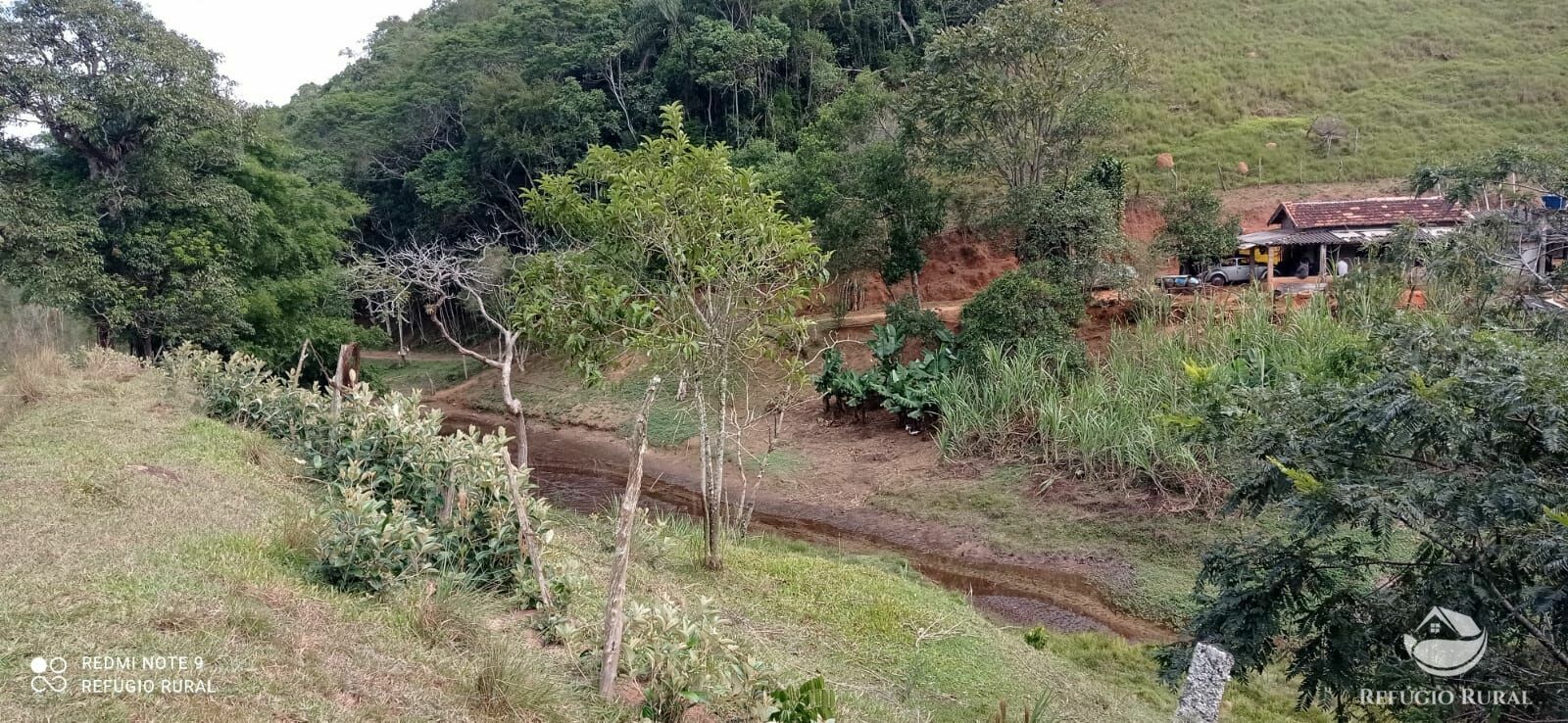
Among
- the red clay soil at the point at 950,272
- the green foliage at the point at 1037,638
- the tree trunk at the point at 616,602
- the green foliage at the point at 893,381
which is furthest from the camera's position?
the red clay soil at the point at 950,272

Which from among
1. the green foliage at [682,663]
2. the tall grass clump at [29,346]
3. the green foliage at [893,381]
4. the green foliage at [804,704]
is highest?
the tall grass clump at [29,346]

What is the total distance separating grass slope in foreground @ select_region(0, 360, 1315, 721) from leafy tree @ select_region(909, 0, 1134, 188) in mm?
11967

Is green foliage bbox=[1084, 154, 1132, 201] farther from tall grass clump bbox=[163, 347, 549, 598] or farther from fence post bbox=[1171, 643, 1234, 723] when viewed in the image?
fence post bbox=[1171, 643, 1234, 723]

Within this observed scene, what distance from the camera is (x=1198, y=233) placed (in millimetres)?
19672

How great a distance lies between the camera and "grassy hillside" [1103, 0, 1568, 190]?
2659 centimetres

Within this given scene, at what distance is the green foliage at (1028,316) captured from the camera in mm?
14320

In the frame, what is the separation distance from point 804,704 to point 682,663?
0.59m

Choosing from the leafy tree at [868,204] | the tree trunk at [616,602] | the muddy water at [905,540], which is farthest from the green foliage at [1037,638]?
the leafy tree at [868,204]

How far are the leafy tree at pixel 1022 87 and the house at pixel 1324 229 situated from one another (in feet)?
16.7

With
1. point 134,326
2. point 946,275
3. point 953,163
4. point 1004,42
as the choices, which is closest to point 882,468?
point 953,163

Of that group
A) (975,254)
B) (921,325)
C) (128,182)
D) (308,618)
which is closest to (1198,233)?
(975,254)

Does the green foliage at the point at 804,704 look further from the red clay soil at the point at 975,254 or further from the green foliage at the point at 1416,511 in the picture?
the red clay soil at the point at 975,254

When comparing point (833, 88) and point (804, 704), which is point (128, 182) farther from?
point (833, 88)

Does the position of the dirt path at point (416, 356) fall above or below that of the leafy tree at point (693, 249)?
below
